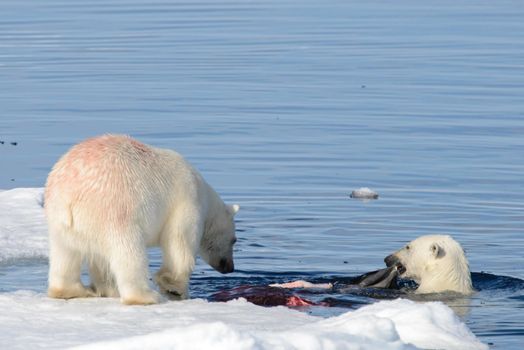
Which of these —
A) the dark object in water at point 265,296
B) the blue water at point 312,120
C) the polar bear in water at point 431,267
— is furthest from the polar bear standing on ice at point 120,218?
the polar bear in water at point 431,267

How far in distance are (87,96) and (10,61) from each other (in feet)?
16.0

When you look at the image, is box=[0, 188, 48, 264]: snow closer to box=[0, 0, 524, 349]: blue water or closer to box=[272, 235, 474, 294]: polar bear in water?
box=[0, 0, 524, 349]: blue water

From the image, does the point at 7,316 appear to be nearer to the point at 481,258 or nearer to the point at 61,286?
the point at 61,286

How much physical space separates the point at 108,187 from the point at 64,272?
0.70 m

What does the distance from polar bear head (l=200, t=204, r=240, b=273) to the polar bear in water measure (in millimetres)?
544

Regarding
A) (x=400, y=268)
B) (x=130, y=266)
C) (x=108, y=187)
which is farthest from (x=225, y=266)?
(x=108, y=187)

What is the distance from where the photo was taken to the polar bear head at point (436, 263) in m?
10.6

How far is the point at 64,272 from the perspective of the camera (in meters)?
8.70

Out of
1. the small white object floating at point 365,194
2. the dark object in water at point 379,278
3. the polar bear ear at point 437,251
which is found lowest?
the dark object in water at point 379,278

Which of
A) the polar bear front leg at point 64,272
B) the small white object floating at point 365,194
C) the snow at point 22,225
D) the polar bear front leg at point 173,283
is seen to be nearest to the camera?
the polar bear front leg at point 64,272

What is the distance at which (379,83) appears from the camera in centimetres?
2164

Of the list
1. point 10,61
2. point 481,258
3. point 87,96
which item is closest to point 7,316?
point 481,258

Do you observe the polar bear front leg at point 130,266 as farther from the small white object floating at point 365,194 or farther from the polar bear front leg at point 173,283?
the small white object floating at point 365,194

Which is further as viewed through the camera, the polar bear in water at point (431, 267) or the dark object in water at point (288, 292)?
the polar bear in water at point (431, 267)
